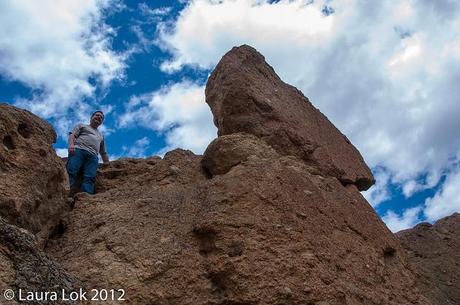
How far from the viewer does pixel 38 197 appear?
7.04 m

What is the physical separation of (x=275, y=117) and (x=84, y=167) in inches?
167

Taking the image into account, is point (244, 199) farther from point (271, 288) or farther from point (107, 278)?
point (107, 278)

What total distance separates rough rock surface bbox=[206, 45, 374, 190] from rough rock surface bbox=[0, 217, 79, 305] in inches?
238

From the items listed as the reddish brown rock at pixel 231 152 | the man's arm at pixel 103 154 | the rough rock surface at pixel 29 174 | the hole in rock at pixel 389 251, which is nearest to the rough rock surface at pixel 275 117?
the reddish brown rock at pixel 231 152

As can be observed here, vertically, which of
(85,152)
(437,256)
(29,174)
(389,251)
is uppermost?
(85,152)

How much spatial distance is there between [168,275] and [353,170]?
258 inches

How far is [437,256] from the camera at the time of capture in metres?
12.8

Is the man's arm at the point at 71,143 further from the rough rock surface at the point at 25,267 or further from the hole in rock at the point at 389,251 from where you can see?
the hole in rock at the point at 389,251

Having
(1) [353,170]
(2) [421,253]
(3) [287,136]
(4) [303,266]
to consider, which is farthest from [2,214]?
(2) [421,253]

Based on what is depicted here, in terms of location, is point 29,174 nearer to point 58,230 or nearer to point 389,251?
point 58,230

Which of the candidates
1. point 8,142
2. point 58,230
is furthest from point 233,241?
point 8,142

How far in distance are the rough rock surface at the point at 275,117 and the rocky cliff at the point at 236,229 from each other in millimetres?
34

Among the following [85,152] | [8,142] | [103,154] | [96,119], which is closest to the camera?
[8,142]

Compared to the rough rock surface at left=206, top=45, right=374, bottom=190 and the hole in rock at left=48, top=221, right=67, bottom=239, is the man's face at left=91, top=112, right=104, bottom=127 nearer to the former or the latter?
the rough rock surface at left=206, top=45, right=374, bottom=190
